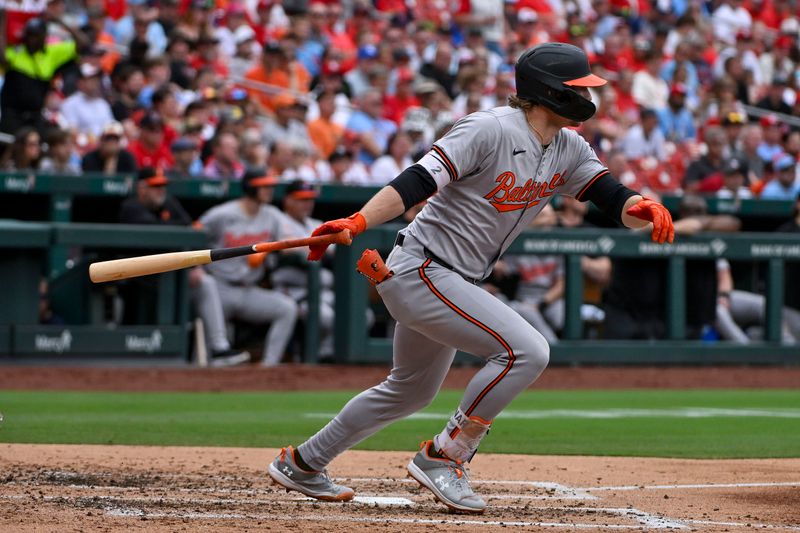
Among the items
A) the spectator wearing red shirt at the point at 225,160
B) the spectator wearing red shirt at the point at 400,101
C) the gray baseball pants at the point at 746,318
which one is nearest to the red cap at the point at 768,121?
the gray baseball pants at the point at 746,318

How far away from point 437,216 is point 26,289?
6.89 metres

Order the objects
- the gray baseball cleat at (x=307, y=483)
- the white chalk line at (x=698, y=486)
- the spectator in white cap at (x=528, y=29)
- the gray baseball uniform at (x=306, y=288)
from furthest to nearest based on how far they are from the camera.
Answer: the spectator in white cap at (x=528, y=29)
the gray baseball uniform at (x=306, y=288)
the white chalk line at (x=698, y=486)
the gray baseball cleat at (x=307, y=483)

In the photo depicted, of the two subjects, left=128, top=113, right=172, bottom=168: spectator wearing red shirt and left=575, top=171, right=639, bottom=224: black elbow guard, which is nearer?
left=575, top=171, right=639, bottom=224: black elbow guard

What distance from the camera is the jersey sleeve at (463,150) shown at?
467 centimetres

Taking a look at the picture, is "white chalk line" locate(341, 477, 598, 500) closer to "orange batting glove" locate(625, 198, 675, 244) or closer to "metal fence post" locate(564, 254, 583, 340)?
"orange batting glove" locate(625, 198, 675, 244)

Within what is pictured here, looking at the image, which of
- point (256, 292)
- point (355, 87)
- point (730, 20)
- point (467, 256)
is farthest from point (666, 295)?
point (730, 20)

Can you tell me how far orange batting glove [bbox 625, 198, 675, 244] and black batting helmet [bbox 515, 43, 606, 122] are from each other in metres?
0.40

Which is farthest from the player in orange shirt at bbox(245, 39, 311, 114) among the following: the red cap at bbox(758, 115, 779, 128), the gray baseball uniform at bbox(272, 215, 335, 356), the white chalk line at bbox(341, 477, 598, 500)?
the white chalk line at bbox(341, 477, 598, 500)

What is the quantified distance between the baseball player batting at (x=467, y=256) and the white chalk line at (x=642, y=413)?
3.55 metres

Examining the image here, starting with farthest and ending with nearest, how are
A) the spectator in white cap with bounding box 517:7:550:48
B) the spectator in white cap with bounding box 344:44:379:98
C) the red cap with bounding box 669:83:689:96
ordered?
the spectator in white cap with bounding box 517:7:550:48 → the red cap with bounding box 669:83:689:96 → the spectator in white cap with bounding box 344:44:379:98

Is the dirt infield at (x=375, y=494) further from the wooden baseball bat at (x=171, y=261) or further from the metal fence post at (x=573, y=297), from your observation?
the metal fence post at (x=573, y=297)

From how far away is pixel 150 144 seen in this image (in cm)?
1234

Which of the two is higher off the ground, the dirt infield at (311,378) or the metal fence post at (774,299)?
the metal fence post at (774,299)

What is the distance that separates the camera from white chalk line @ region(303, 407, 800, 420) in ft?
29.1
